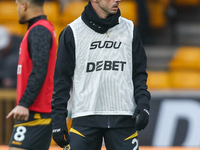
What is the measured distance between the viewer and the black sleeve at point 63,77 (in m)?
3.12

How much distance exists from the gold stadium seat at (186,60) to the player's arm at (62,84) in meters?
5.62

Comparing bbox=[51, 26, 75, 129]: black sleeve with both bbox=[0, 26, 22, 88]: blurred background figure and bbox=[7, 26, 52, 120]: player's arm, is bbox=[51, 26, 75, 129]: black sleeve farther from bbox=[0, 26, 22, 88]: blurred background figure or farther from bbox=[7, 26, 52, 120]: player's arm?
bbox=[0, 26, 22, 88]: blurred background figure

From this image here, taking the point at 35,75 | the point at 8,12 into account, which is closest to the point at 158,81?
the point at 8,12

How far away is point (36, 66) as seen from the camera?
376 cm

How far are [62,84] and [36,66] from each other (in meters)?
0.66

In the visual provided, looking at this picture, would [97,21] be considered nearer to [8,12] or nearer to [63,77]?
[63,77]

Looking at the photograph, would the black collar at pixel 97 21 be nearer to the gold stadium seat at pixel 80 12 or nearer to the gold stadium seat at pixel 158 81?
the gold stadium seat at pixel 158 81

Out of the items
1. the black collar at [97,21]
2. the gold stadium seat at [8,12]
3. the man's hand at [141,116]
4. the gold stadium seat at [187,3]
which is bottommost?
the man's hand at [141,116]

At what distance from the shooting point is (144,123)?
10.3 ft

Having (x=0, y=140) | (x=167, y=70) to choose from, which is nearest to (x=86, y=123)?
(x=0, y=140)

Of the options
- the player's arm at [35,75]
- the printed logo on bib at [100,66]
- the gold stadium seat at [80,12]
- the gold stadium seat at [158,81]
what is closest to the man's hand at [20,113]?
the player's arm at [35,75]

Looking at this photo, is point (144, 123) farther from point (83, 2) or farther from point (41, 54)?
point (83, 2)

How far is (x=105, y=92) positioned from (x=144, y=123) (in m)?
0.36

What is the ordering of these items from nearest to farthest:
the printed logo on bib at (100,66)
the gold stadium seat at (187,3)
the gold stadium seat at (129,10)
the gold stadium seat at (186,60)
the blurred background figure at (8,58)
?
the printed logo on bib at (100,66) < the blurred background figure at (8,58) < the gold stadium seat at (186,60) < the gold stadium seat at (129,10) < the gold stadium seat at (187,3)
